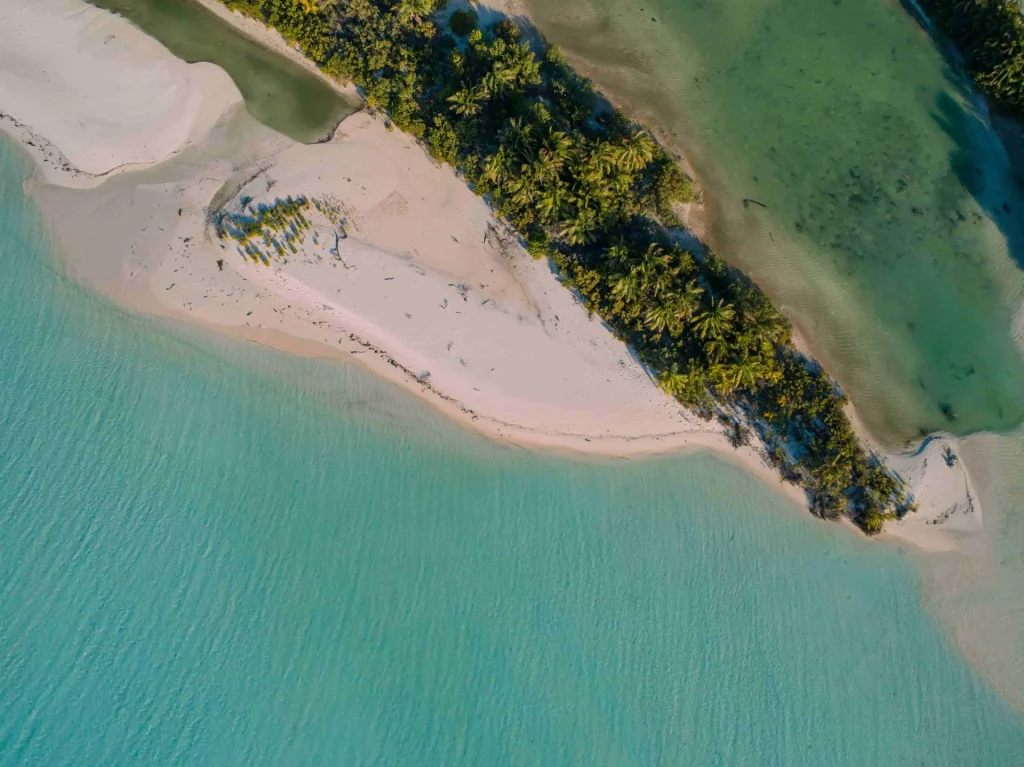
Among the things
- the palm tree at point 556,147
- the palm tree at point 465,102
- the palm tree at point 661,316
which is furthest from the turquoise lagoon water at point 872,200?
the palm tree at point 465,102

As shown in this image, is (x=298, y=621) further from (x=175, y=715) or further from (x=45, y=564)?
(x=45, y=564)

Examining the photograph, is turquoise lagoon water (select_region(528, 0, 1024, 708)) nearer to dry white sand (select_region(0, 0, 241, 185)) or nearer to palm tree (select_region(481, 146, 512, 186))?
palm tree (select_region(481, 146, 512, 186))

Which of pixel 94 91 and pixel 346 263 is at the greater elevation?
pixel 346 263

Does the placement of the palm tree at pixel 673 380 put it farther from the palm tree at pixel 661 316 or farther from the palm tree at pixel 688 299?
the palm tree at pixel 688 299

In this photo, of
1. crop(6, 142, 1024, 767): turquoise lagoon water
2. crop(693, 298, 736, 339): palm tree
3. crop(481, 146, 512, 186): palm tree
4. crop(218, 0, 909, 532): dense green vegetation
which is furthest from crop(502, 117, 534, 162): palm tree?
crop(6, 142, 1024, 767): turquoise lagoon water

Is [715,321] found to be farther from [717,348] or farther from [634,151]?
[634,151]

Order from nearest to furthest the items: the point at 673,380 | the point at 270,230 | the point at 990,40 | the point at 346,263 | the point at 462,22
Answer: the point at 673,380 < the point at 990,40 < the point at 462,22 < the point at 270,230 < the point at 346,263

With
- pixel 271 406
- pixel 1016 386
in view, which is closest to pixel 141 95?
pixel 271 406

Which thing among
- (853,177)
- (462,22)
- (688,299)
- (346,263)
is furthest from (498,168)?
(853,177)
